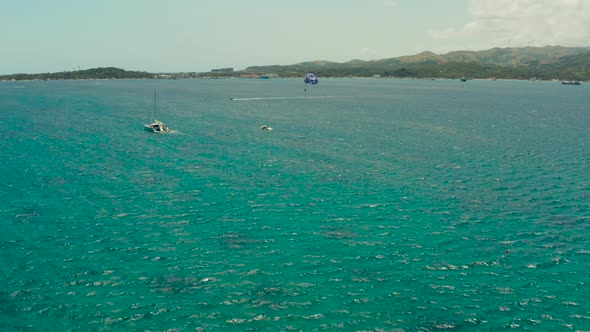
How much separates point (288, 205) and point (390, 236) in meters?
Result: 18.6

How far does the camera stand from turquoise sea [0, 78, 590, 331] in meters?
40.9

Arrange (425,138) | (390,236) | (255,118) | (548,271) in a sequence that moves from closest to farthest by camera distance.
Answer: (548,271) < (390,236) < (425,138) < (255,118)

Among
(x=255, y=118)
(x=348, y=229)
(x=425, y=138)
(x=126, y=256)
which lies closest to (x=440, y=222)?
(x=348, y=229)

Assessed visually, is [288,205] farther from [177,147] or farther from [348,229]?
[177,147]

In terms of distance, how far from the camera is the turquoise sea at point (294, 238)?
40.9 meters

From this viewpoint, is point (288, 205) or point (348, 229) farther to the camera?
point (288, 205)

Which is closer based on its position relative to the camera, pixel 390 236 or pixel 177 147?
pixel 390 236

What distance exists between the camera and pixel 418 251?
53.4 m

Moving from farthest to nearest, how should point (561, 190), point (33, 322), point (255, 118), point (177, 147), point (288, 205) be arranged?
point (255, 118)
point (177, 147)
point (561, 190)
point (288, 205)
point (33, 322)

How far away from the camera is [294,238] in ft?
188

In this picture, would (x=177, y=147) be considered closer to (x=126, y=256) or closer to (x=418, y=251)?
(x=126, y=256)

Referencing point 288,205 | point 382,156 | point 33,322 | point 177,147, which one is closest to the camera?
point 33,322

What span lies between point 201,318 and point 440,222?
3798 cm

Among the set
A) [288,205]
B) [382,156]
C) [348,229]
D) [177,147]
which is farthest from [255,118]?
[348,229]
